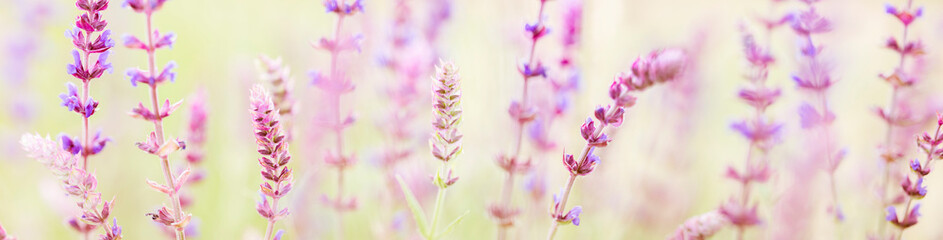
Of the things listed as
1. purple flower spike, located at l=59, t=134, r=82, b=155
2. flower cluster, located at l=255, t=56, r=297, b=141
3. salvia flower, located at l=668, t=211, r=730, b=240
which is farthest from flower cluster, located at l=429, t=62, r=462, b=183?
purple flower spike, located at l=59, t=134, r=82, b=155

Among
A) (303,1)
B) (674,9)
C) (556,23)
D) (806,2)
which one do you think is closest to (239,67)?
(556,23)

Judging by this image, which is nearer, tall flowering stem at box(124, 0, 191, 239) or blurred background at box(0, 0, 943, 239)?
tall flowering stem at box(124, 0, 191, 239)

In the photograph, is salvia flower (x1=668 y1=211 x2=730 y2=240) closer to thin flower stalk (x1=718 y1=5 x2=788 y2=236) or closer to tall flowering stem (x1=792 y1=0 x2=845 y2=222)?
thin flower stalk (x1=718 y1=5 x2=788 y2=236)

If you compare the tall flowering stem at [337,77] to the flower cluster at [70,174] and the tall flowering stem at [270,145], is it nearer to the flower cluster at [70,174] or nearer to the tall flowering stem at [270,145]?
the tall flowering stem at [270,145]

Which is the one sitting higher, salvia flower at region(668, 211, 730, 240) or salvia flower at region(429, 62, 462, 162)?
salvia flower at region(429, 62, 462, 162)

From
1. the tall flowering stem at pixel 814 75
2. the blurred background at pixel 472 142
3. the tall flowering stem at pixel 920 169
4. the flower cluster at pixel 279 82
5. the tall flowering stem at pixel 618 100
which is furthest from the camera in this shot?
the blurred background at pixel 472 142

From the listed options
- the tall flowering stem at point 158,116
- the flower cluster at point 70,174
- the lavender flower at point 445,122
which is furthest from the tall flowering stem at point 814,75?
the flower cluster at point 70,174

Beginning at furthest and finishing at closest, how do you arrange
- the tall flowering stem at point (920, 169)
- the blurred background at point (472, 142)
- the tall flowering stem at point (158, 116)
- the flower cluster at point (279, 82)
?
the blurred background at point (472, 142) → the flower cluster at point (279, 82) → the tall flowering stem at point (920, 169) → the tall flowering stem at point (158, 116)
